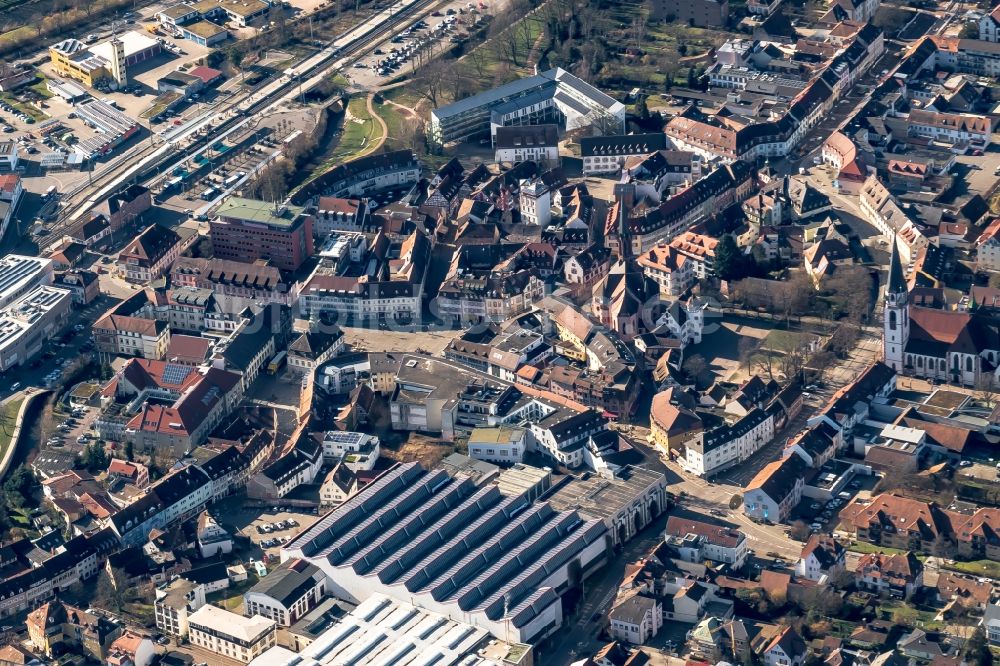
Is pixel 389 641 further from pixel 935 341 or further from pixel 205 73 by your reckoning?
pixel 205 73

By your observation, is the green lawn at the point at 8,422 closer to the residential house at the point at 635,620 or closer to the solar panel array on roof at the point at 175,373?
the solar panel array on roof at the point at 175,373

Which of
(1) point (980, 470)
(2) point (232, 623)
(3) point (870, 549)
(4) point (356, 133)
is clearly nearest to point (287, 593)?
(2) point (232, 623)

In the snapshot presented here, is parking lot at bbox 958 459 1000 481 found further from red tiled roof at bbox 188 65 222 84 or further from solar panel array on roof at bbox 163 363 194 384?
red tiled roof at bbox 188 65 222 84

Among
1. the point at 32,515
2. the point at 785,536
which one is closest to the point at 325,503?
the point at 32,515

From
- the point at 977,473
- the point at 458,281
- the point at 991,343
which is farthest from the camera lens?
the point at 458,281

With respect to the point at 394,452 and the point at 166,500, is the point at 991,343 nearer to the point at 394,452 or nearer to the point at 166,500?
the point at 394,452

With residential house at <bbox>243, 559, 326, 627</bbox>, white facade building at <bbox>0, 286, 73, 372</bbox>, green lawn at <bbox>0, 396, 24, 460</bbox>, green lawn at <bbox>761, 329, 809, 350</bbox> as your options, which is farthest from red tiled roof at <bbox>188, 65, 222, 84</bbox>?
residential house at <bbox>243, 559, 326, 627</bbox>
